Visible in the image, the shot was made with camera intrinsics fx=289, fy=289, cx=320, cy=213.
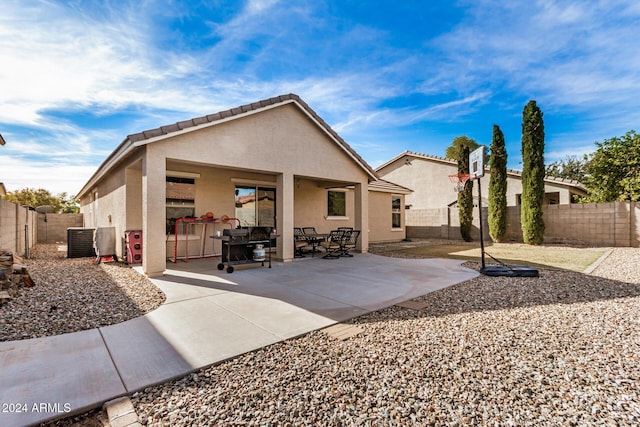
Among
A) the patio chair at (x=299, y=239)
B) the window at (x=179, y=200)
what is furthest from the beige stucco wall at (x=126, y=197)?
the patio chair at (x=299, y=239)

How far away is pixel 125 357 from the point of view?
9.49 feet

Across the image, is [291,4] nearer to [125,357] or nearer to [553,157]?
[125,357]

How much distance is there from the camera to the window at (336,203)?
43.8 ft

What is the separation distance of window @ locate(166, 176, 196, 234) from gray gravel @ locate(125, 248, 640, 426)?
7241 millimetres

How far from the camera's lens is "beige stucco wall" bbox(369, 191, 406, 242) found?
50.6 feet

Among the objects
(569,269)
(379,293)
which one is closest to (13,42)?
(379,293)

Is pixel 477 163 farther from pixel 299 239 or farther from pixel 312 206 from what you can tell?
pixel 312 206

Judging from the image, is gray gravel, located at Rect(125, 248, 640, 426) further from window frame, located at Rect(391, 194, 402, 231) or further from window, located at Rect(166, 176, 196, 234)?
window frame, located at Rect(391, 194, 402, 231)

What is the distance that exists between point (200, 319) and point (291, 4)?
8093 mm

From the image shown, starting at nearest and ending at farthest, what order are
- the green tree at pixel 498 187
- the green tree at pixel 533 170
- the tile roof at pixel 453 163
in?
the green tree at pixel 533 170 → the green tree at pixel 498 187 → the tile roof at pixel 453 163

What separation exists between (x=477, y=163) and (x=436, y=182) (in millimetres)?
14651

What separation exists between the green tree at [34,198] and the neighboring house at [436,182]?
3080 cm

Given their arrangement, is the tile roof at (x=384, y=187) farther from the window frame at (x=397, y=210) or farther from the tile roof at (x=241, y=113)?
the tile roof at (x=241, y=113)

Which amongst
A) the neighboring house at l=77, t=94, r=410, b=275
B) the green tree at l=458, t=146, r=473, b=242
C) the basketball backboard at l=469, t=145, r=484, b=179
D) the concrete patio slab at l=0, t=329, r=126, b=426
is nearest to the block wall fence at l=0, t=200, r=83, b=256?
the neighboring house at l=77, t=94, r=410, b=275
